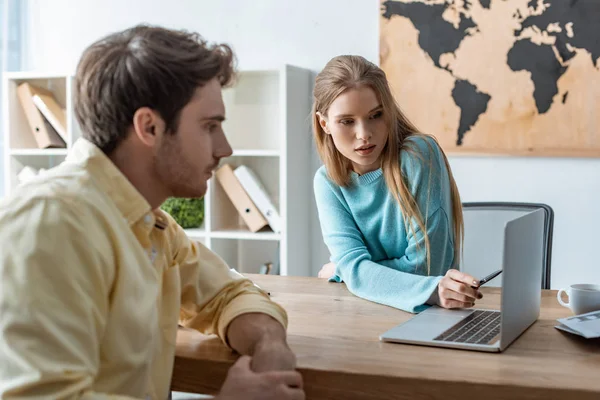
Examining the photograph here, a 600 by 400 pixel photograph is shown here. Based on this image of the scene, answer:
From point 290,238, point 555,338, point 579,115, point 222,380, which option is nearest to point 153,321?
point 222,380

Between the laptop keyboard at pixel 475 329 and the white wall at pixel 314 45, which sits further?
the white wall at pixel 314 45

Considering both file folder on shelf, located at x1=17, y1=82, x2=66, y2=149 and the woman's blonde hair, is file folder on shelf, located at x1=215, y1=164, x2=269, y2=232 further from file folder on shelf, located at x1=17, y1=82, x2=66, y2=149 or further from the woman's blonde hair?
the woman's blonde hair

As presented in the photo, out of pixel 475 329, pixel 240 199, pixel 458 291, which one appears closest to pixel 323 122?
pixel 458 291

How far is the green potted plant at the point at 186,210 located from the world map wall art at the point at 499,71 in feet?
3.48

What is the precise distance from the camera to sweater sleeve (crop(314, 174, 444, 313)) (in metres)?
1.65

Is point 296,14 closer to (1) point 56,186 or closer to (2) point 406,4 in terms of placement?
(2) point 406,4

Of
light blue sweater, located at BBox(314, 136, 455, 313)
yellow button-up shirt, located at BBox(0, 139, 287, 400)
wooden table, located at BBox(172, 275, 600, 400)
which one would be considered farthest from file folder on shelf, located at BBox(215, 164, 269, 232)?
yellow button-up shirt, located at BBox(0, 139, 287, 400)

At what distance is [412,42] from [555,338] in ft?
7.08

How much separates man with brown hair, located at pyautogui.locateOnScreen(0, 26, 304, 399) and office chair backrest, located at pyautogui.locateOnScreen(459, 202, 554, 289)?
3.67ft

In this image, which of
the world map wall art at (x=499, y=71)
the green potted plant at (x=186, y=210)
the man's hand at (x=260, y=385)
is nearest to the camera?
the man's hand at (x=260, y=385)

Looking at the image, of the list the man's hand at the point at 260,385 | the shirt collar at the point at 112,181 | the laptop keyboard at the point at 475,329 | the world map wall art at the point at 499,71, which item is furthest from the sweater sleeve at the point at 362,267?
the world map wall art at the point at 499,71

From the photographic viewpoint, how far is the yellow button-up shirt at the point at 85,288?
899mm

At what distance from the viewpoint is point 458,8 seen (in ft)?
10.7

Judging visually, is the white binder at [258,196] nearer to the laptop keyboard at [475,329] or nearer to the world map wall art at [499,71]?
the world map wall art at [499,71]
